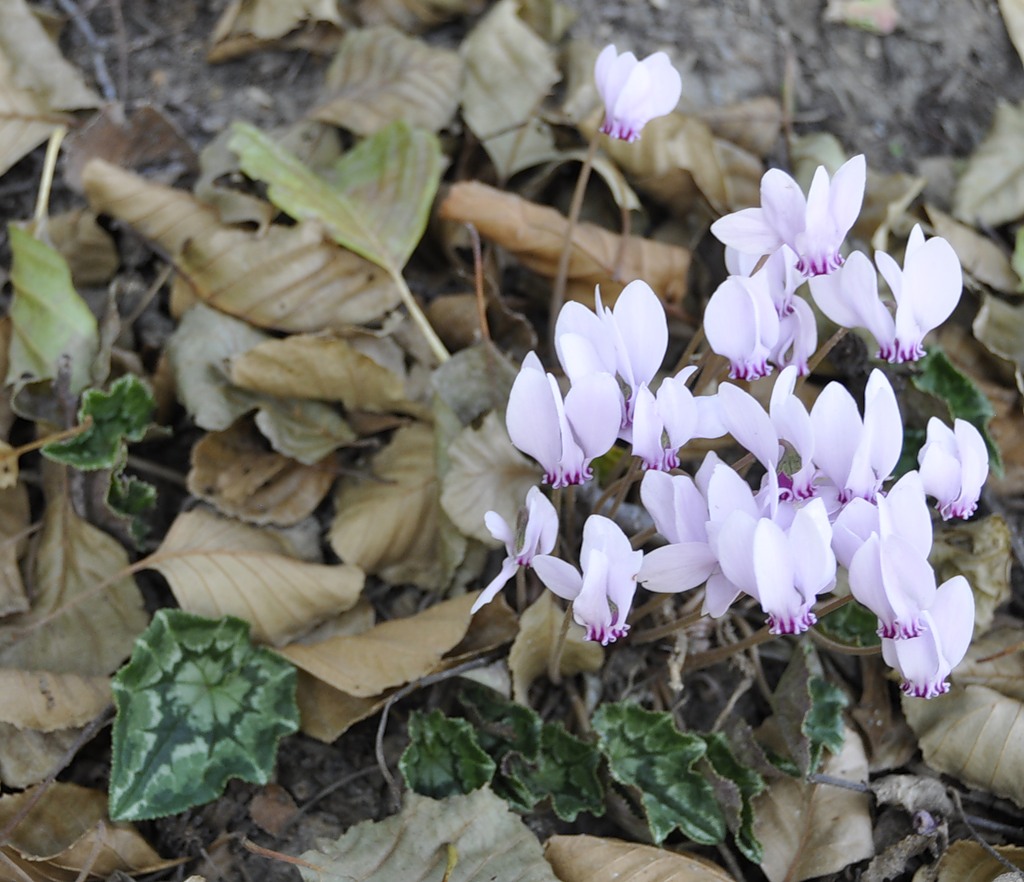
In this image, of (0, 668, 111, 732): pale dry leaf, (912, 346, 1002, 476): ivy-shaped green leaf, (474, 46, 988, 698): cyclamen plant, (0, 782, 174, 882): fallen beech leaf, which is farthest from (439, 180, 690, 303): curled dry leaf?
(0, 782, 174, 882): fallen beech leaf

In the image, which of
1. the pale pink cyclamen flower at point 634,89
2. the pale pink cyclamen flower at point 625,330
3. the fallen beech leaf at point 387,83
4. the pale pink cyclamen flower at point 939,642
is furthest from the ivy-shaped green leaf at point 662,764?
the fallen beech leaf at point 387,83

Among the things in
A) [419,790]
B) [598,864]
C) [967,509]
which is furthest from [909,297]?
[419,790]

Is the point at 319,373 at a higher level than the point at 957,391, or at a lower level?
lower

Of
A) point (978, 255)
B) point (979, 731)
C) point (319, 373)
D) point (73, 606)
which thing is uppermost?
point (978, 255)

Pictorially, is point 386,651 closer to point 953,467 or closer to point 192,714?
point 192,714

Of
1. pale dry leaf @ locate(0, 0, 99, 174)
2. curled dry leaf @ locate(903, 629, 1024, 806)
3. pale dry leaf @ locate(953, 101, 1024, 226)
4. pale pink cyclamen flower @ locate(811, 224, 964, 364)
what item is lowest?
curled dry leaf @ locate(903, 629, 1024, 806)

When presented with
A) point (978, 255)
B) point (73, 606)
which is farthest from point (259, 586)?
point (978, 255)

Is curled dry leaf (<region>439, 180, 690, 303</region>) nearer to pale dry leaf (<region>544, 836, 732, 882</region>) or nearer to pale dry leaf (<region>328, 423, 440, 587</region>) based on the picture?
pale dry leaf (<region>328, 423, 440, 587</region>)

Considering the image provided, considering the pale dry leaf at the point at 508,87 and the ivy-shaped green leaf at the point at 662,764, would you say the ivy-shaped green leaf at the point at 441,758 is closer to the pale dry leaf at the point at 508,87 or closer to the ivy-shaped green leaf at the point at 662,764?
the ivy-shaped green leaf at the point at 662,764
